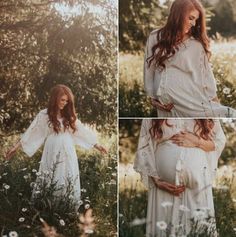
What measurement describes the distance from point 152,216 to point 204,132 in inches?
21.4

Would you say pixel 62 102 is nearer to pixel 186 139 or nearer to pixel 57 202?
pixel 57 202

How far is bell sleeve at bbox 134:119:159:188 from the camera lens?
3377 mm

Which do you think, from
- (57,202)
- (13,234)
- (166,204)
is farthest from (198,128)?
(13,234)

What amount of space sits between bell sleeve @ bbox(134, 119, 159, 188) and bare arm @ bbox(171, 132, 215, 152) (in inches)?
5.6

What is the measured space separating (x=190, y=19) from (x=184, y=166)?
80 centimetres

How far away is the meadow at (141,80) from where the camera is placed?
3.30 metres

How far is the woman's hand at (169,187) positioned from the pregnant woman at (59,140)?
14.0 inches

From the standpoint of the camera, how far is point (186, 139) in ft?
11.0

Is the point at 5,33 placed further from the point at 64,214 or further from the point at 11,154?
the point at 64,214

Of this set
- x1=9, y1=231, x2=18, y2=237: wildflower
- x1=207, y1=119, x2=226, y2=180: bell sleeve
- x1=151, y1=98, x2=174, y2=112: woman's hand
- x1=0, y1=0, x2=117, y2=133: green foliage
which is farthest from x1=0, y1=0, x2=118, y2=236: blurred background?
x1=207, y1=119, x2=226, y2=180: bell sleeve

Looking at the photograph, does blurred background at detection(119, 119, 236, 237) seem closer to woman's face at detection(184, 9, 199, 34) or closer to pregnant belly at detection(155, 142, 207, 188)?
pregnant belly at detection(155, 142, 207, 188)

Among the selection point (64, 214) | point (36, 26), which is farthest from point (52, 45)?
point (64, 214)

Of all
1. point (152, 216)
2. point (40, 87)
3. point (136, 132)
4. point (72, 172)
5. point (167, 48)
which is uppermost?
point (167, 48)

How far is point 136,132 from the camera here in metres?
3.41
